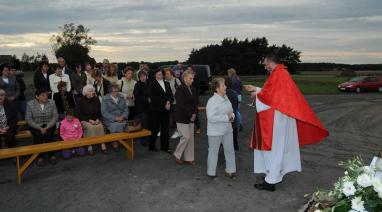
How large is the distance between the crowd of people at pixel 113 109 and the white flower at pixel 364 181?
4495mm

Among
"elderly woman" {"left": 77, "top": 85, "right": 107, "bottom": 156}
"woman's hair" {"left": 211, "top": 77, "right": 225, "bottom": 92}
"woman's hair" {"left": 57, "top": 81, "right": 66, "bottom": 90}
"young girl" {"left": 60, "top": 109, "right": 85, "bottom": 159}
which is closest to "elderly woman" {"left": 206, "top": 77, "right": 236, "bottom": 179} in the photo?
"woman's hair" {"left": 211, "top": 77, "right": 225, "bottom": 92}

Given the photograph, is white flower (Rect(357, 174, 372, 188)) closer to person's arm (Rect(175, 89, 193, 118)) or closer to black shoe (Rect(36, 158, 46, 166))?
person's arm (Rect(175, 89, 193, 118))

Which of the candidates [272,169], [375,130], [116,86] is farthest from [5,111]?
[375,130]

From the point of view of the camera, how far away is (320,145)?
10273 millimetres

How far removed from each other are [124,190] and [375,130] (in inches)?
373

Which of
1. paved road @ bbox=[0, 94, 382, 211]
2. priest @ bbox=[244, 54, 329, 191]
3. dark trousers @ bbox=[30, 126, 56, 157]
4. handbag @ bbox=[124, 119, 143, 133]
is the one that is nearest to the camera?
paved road @ bbox=[0, 94, 382, 211]

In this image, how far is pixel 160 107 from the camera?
9273 millimetres

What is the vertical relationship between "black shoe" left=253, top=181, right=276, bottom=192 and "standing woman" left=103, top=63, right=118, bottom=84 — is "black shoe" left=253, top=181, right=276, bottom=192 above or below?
below

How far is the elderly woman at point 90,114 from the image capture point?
30.5ft

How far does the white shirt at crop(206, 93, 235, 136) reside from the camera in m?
7.13

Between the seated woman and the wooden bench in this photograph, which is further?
the seated woman

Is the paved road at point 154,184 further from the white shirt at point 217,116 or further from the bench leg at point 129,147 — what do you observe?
the white shirt at point 217,116

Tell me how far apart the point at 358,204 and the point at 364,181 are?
6.1 inches

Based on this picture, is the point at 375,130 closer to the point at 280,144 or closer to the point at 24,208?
the point at 280,144
